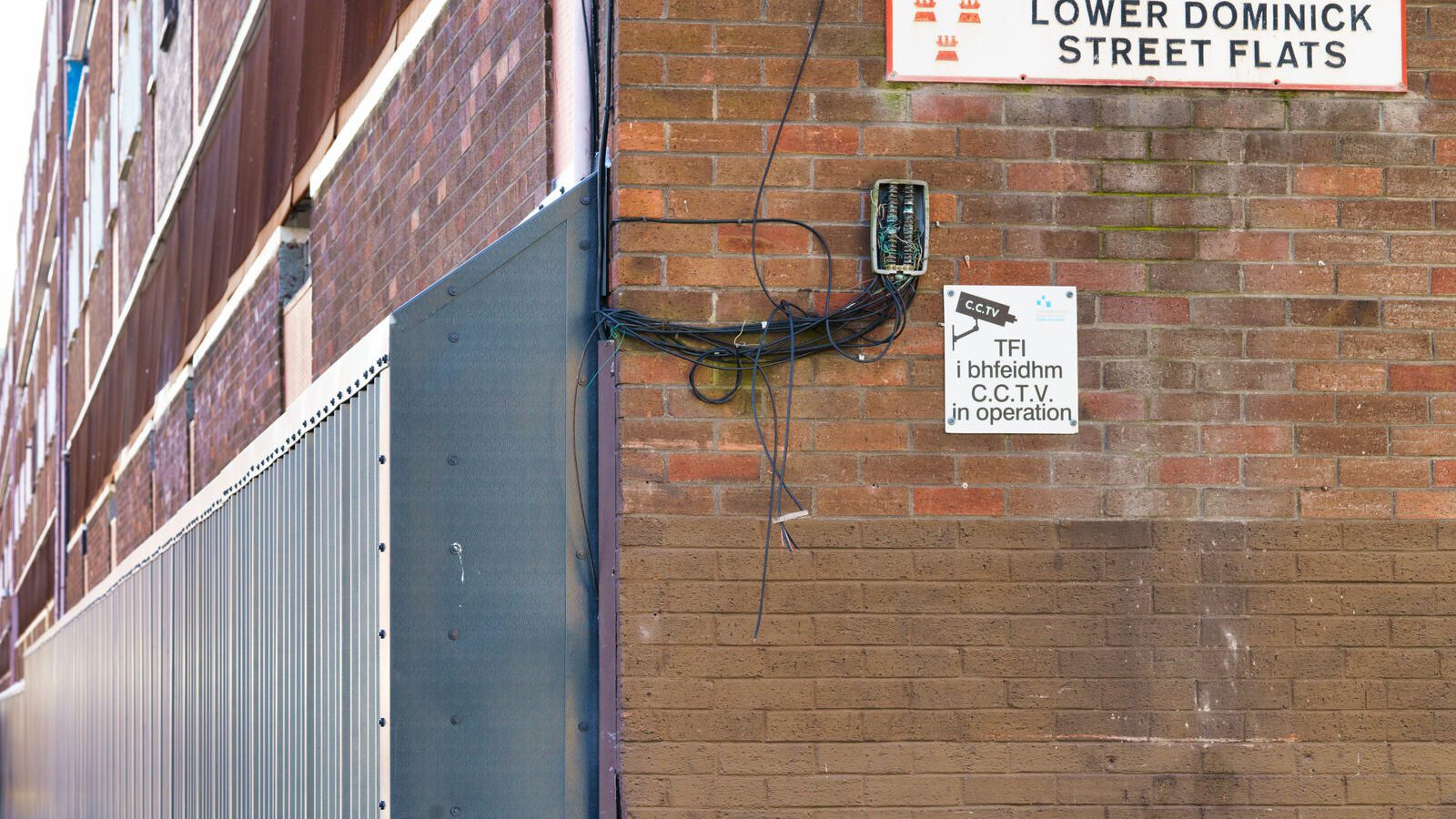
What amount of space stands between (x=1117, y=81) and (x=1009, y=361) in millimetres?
828

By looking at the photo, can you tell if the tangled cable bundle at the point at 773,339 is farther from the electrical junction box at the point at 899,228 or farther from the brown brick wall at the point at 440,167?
the brown brick wall at the point at 440,167

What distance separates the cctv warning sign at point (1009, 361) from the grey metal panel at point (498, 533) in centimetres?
98

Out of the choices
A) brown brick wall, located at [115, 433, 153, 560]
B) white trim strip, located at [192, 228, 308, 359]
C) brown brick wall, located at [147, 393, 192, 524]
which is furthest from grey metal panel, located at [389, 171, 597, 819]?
brown brick wall, located at [115, 433, 153, 560]

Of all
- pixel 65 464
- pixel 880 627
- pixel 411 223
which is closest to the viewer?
pixel 880 627

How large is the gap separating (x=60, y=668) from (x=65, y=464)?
900 cm

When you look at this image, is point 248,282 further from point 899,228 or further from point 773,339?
point 899,228

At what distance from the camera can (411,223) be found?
21.6 ft

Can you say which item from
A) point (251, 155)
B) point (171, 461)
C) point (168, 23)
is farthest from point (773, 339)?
point (171, 461)

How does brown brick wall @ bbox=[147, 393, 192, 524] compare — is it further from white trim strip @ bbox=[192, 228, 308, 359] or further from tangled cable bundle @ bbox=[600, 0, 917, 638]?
tangled cable bundle @ bbox=[600, 0, 917, 638]

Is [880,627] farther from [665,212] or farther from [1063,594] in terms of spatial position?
[665,212]

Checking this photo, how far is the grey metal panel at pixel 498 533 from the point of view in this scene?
4.58 metres

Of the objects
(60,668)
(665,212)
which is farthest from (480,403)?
(60,668)

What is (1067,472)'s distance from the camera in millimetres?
4738

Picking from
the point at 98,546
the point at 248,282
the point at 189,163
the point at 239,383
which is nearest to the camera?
the point at 248,282
